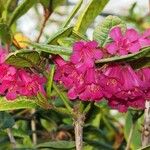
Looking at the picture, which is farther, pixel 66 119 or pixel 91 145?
pixel 66 119

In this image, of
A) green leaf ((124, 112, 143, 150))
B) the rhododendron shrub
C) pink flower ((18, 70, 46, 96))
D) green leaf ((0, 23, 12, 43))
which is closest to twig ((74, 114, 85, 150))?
the rhododendron shrub

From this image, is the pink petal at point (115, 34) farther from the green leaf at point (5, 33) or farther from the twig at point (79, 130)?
the green leaf at point (5, 33)

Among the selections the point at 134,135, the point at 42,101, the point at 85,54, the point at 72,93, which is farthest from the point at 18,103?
the point at 134,135

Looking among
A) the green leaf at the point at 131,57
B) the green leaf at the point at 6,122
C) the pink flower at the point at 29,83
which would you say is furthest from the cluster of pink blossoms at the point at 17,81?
the green leaf at the point at 6,122

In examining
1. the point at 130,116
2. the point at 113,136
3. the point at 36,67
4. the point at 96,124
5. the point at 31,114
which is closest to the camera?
the point at 36,67

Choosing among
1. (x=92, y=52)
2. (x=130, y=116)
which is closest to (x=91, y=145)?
(x=130, y=116)

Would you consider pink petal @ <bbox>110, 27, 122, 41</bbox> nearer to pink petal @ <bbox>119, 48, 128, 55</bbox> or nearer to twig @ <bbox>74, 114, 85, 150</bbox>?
pink petal @ <bbox>119, 48, 128, 55</bbox>

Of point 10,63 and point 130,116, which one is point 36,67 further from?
point 130,116
